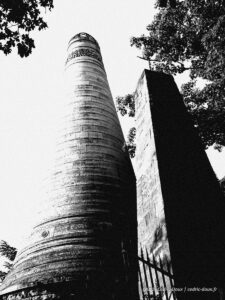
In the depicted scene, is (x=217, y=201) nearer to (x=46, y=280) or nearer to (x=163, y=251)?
(x=163, y=251)

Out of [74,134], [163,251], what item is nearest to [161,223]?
[163,251]

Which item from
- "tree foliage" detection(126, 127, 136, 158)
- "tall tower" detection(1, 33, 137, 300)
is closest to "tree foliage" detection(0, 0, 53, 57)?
"tall tower" detection(1, 33, 137, 300)

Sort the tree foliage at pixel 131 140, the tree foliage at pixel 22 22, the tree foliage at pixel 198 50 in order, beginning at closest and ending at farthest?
the tree foliage at pixel 22 22 < the tree foliage at pixel 198 50 < the tree foliage at pixel 131 140

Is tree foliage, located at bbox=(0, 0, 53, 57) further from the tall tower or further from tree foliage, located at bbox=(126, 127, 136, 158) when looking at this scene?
tree foliage, located at bbox=(126, 127, 136, 158)

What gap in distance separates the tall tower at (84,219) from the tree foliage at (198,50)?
303 cm

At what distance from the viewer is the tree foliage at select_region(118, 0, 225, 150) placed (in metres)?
7.86

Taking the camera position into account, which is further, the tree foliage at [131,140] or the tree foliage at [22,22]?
the tree foliage at [131,140]

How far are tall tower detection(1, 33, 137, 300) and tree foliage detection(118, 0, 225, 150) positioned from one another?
3027 mm

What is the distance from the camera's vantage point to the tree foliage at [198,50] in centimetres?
786

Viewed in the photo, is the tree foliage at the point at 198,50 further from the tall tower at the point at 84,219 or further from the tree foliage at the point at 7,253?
the tree foliage at the point at 7,253

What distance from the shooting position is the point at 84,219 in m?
5.46

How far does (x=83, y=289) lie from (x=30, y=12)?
4384 millimetres

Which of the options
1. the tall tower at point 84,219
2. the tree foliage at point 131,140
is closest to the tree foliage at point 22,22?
the tall tower at point 84,219

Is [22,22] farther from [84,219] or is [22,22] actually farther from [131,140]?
[131,140]
